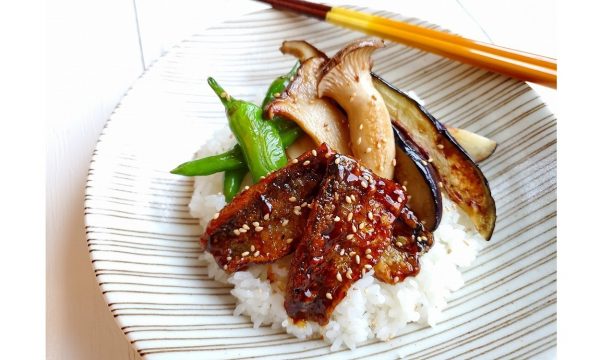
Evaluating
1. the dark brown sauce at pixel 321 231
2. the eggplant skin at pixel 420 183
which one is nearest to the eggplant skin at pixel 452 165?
the eggplant skin at pixel 420 183

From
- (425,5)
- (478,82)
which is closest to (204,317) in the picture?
(478,82)

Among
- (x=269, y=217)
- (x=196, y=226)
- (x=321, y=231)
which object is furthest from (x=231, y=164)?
(x=321, y=231)

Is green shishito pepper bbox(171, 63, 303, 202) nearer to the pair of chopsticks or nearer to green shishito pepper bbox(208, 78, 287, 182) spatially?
green shishito pepper bbox(208, 78, 287, 182)

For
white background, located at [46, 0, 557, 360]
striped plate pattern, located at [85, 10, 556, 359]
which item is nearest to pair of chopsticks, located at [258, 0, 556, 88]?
striped plate pattern, located at [85, 10, 556, 359]

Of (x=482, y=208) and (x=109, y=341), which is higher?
(x=482, y=208)

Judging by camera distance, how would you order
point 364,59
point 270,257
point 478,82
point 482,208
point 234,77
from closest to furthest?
point 270,257 < point 482,208 < point 364,59 < point 478,82 < point 234,77

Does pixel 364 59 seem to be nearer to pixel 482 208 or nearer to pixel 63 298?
pixel 482 208

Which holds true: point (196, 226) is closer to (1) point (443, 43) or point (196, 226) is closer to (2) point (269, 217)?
(2) point (269, 217)
